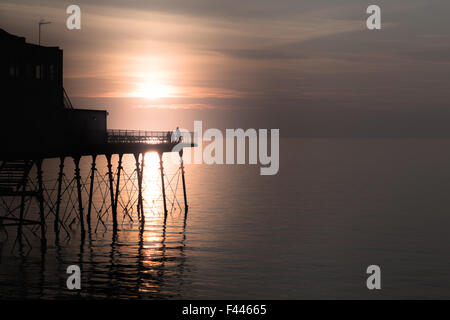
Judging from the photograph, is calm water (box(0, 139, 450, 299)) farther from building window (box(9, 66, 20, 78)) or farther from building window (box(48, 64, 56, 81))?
building window (box(48, 64, 56, 81))

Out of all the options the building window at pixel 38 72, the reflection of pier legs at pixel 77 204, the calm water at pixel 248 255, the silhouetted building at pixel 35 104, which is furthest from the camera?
the building window at pixel 38 72

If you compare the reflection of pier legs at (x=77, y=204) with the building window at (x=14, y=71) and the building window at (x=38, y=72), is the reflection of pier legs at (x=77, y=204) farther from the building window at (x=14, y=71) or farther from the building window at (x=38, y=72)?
the building window at (x=14, y=71)

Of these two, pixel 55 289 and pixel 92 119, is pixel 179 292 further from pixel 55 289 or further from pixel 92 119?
pixel 92 119

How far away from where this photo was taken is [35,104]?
148ft

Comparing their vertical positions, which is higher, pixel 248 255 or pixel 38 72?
pixel 38 72

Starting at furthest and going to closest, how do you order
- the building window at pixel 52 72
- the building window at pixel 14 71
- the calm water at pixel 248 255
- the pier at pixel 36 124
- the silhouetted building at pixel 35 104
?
the building window at pixel 52 72 → the building window at pixel 14 71 → the silhouetted building at pixel 35 104 → the pier at pixel 36 124 → the calm water at pixel 248 255

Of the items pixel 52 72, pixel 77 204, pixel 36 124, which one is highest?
pixel 52 72

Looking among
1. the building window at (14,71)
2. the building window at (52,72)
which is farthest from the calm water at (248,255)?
the building window at (52,72)

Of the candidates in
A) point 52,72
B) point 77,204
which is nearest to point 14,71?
point 52,72

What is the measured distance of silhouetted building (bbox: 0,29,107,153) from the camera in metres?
41.0

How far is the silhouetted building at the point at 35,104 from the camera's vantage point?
41031mm

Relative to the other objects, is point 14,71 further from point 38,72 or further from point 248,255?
point 248,255

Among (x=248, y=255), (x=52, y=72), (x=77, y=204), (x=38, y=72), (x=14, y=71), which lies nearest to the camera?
(x=14, y=71)
